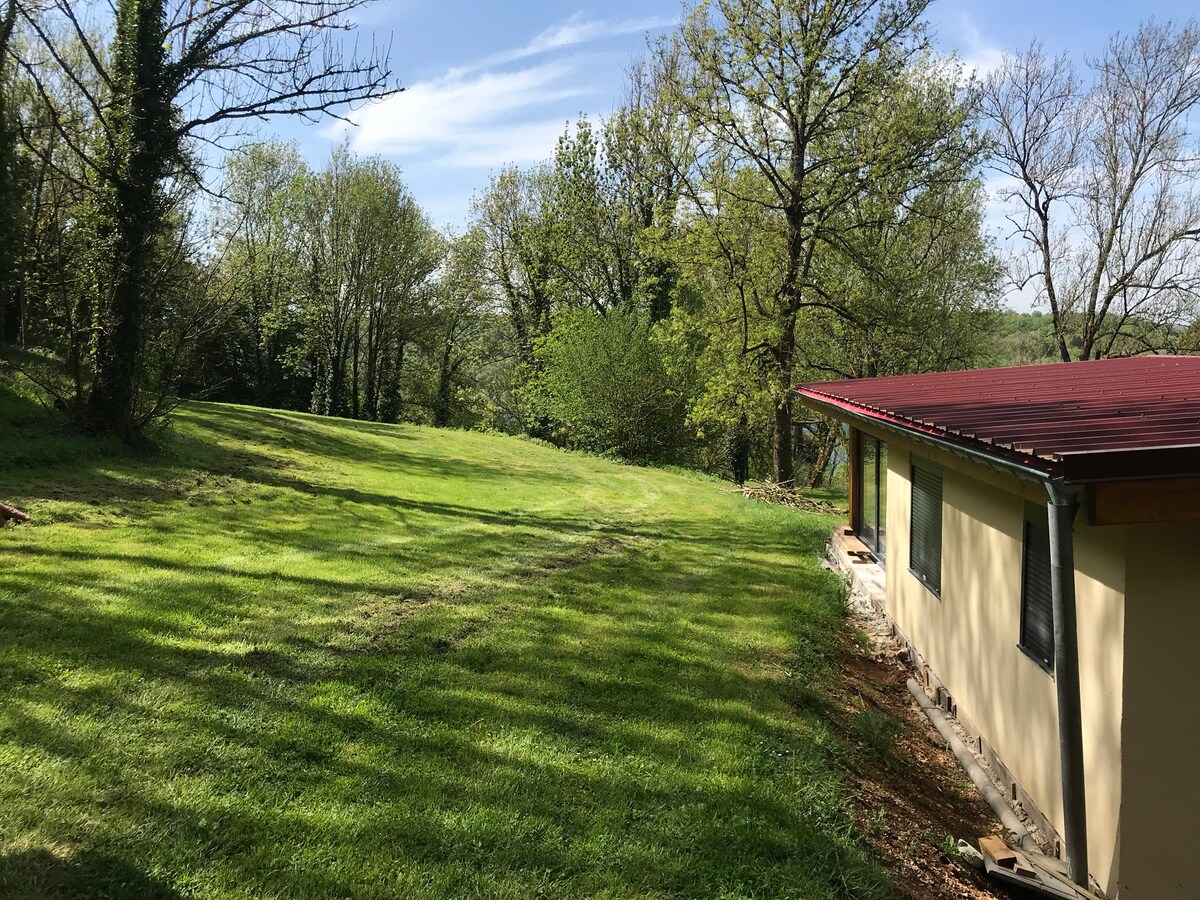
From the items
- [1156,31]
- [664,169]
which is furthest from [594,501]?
[1156,31]

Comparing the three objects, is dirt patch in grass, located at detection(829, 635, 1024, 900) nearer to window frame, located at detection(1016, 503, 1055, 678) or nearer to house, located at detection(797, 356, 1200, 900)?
house, located at detection(797, 356, 1200, 900)

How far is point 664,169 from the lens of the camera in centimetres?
2583

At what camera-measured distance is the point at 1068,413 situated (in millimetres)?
4602

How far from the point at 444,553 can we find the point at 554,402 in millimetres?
18725

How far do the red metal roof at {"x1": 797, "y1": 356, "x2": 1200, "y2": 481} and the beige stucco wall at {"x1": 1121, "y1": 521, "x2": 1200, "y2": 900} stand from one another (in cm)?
53

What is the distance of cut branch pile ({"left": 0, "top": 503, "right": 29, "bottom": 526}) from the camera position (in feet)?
21.7

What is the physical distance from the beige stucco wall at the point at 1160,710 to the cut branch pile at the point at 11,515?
8.46 meters

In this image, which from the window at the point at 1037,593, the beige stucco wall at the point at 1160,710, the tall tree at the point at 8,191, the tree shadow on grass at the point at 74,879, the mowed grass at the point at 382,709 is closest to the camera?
the tree shadow on grass at the point at 74,879

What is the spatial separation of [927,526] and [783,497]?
1117cm

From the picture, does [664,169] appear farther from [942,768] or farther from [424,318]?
[942,768]

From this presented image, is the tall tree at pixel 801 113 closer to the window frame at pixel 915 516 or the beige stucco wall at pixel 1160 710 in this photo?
the window frame at pixel 915 516

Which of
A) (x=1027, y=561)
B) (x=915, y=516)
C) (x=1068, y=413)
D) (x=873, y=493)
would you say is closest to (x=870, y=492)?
(x=873, y=493)

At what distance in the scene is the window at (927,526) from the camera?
6.81 metres

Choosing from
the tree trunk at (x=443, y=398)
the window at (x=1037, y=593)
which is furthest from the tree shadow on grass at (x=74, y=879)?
the tree trunk at (x=443, y=398)
